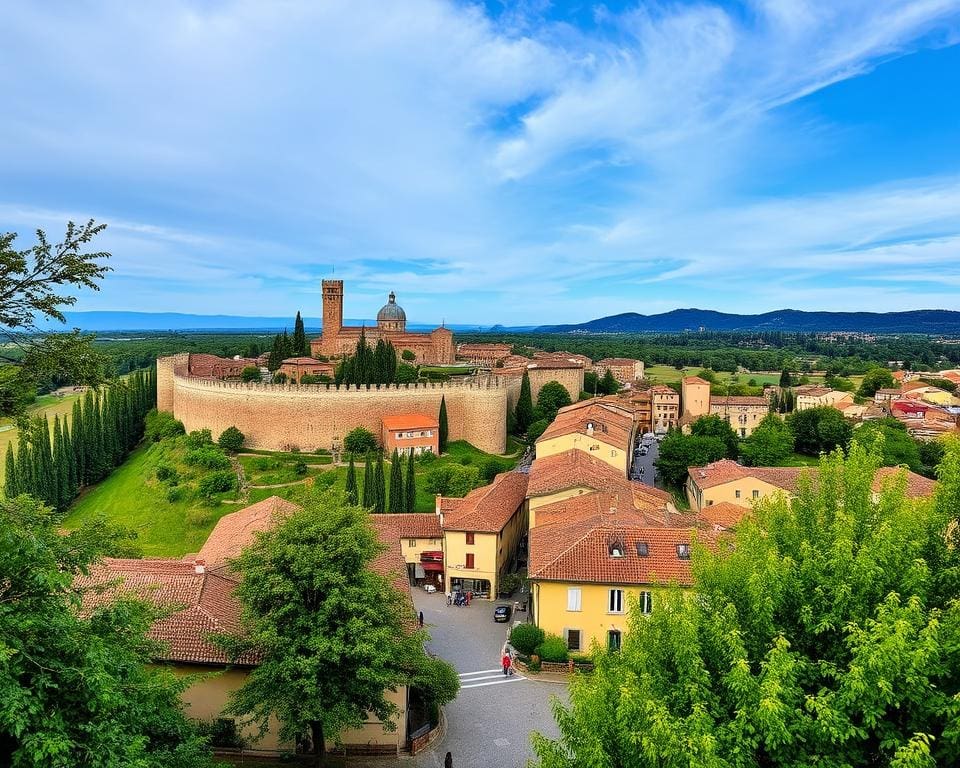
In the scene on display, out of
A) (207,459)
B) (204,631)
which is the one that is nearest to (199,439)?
(207,459)

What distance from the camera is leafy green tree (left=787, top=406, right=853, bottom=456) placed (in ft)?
180

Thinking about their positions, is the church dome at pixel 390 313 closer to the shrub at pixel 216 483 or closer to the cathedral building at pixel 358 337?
the cathedral building at pixel 358 337

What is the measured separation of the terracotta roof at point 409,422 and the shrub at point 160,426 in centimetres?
1828

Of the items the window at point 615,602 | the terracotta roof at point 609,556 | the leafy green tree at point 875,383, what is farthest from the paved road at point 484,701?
the leafy green tree at point 875,383

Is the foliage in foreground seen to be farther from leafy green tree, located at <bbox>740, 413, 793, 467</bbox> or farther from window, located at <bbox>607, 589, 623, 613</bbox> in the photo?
leafy green tree, located at <bbox>740, 413, 793, 467</bbox>

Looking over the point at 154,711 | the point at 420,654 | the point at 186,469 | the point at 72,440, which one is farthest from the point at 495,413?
the point at 154,711

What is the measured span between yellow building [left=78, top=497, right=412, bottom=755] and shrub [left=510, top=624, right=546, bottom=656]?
14.2ft

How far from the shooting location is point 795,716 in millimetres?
7062

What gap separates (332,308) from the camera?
88.8 metres

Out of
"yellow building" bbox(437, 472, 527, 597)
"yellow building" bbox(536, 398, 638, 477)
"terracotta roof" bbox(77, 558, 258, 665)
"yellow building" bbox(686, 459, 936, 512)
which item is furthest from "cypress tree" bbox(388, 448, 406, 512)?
"terracotta roof" bbox(77, 558, 258, 665)

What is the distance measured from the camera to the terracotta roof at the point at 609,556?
66.3ft

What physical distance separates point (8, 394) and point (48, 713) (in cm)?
425

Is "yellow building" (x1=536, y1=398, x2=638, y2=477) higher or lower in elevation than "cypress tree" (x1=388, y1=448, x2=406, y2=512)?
higher

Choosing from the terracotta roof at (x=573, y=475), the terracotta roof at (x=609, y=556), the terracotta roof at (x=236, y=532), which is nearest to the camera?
the terracotta roof at (x=609, y=556)
